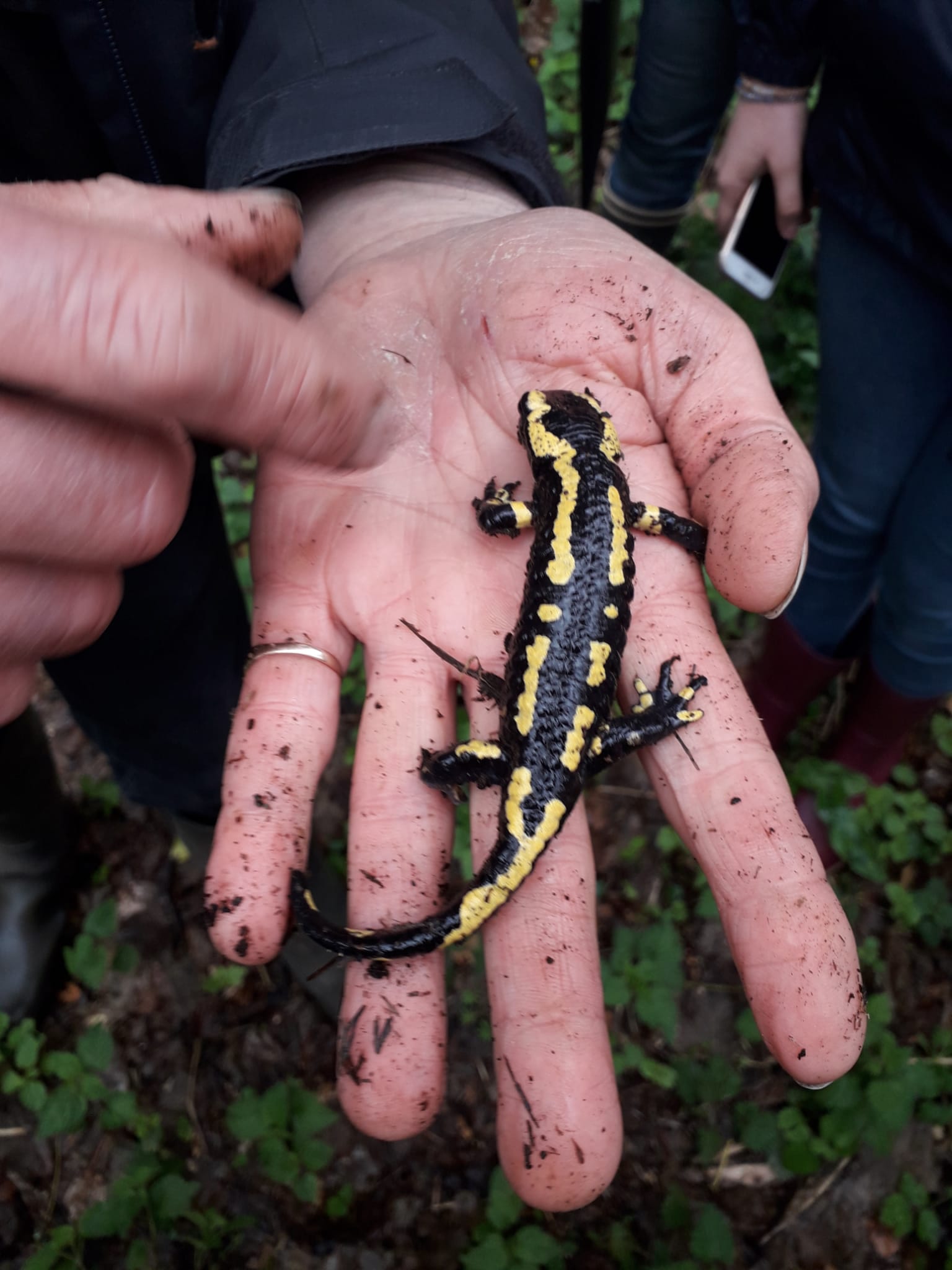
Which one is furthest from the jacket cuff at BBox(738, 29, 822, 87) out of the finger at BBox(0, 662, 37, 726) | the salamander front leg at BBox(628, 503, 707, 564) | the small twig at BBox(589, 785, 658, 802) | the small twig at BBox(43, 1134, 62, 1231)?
the small twig at BBox(43, 1134, 62, 1231)

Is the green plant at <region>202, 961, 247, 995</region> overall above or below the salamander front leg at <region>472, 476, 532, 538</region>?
below

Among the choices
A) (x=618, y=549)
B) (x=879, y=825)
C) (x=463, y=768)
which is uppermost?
(x=618, y=549)

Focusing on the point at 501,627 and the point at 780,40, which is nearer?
the point at 501,627

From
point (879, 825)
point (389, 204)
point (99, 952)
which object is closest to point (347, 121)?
point (389, 204)

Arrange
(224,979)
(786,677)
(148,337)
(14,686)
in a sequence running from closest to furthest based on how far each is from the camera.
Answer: (148,337) < (14,686) < (224,979) < (786,677)

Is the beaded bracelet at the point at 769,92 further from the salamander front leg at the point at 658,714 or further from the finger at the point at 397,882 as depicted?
the finger at the point at 397,882

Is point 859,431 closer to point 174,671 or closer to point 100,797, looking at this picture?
point 174,671

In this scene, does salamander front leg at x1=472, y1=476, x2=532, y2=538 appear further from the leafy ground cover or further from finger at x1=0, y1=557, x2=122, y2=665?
the leafy ground cover
